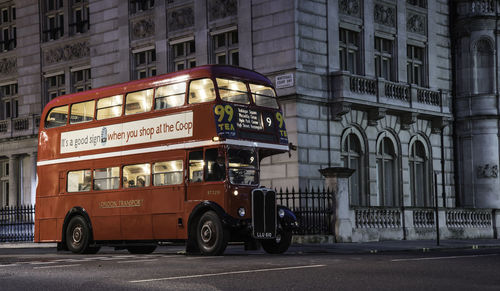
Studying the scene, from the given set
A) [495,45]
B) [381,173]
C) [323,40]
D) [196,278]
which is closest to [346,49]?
[323,40]

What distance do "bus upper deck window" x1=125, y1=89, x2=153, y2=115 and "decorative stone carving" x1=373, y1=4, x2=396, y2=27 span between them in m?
15.7

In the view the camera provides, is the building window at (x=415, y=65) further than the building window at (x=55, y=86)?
No

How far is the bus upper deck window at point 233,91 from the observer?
19047 mm

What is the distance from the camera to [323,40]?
30.9 meters

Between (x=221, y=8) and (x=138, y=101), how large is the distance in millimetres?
12509

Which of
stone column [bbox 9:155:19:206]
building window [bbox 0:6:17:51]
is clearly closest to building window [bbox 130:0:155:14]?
building window [bbox 0:6:17:51]

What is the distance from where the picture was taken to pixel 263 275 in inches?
487

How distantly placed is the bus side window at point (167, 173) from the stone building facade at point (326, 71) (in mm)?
9879

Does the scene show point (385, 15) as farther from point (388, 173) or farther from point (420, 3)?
point (388, 173)

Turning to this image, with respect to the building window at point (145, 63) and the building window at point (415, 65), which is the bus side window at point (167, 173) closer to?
the building window at point (145, 63)

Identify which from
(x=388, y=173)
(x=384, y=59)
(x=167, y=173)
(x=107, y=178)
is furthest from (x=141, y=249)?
(x=384, y=59)

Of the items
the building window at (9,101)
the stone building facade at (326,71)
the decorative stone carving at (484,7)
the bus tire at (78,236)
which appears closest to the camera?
the bus tire at (78,236)

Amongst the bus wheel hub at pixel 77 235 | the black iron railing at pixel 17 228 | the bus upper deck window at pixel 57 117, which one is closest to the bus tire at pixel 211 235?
the bus wheel hub at pixel 77 235

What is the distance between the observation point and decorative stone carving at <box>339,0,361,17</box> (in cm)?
3203
